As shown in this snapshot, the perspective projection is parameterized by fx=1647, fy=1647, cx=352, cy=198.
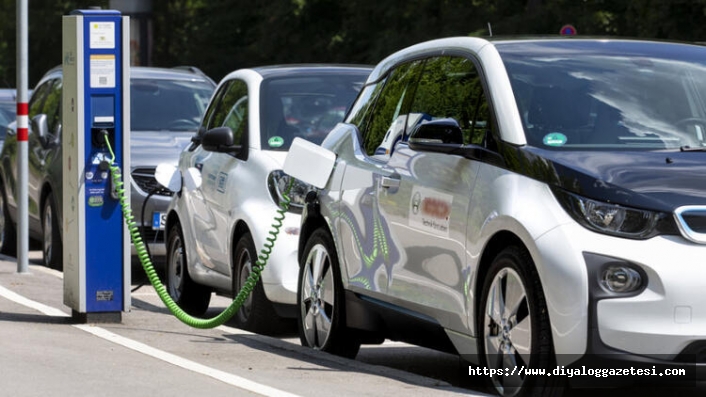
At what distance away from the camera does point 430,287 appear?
25.9 ft

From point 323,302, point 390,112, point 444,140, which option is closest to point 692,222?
point 444,140

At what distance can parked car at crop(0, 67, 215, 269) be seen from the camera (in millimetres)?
14125

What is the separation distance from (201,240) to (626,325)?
590cm

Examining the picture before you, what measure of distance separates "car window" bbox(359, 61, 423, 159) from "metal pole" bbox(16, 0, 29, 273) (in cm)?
563

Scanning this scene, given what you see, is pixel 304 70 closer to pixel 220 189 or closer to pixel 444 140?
pixel 220 189

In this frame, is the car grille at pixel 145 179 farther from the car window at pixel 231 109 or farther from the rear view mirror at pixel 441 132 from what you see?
the rear view mirror at pixel 441 132

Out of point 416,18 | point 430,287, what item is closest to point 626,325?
point 430,287

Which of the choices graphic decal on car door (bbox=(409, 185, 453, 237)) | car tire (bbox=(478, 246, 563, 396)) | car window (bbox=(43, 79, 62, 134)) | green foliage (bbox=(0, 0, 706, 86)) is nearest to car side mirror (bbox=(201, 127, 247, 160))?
graphic decal on car door (bbox=(409, 185, 453, 237))

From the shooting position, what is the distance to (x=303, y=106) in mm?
11695

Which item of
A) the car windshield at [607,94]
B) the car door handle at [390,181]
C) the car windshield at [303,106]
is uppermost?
the car windshield at [607,94]

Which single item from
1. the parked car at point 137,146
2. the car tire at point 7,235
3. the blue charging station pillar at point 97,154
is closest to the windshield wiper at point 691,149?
the blue charging station pillar at point 97,154

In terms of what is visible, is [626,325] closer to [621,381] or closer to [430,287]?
[621,381]

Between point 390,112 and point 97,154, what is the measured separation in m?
2.18

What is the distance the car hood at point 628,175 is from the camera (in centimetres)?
668
